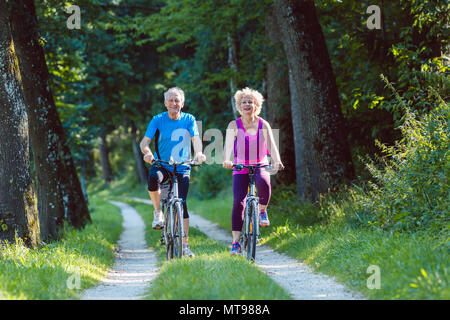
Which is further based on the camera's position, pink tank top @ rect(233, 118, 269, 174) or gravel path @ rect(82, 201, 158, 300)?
pink tank top @ rect(233, 118, 269, 174)

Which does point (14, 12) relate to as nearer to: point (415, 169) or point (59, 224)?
point (59, 224)

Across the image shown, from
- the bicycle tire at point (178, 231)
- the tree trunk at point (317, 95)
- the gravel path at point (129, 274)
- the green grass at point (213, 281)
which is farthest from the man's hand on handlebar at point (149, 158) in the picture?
the tree trunk at point (317, 95)

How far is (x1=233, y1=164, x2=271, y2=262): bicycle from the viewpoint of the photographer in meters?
7.05

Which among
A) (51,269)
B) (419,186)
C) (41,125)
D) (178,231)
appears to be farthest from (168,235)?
(41,125)

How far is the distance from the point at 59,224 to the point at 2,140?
422 centimetres

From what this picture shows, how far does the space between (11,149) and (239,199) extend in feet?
11.7

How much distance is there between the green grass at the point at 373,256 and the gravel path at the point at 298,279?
0.13 meters

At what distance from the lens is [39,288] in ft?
18.1

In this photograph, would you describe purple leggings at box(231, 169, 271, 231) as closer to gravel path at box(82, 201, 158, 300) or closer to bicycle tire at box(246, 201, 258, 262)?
bicycle tire at box(246, 201, 258, 262)

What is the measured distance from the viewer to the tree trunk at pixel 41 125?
11180 millimetres

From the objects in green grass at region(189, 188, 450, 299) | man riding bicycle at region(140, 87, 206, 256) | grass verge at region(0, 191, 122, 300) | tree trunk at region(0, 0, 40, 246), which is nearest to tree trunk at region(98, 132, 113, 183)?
grass verge at region(0, 191, 122, 300)

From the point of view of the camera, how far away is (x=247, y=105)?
287 inches

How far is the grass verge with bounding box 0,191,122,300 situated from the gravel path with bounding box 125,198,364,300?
240cm
